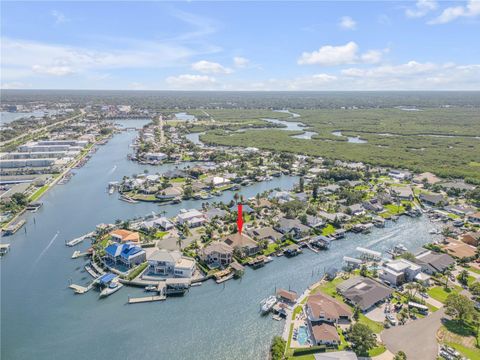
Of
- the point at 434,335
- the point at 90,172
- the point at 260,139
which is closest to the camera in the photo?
the point at 434,335

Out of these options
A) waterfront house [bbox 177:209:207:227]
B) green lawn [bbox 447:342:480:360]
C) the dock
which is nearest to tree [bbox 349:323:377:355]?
green lawn [bbox 447:342:480:360]

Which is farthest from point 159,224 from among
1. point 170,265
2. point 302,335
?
point 302,335

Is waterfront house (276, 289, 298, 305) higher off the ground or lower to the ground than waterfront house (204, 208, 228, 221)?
lower

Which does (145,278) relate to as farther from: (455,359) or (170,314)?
(455,359)

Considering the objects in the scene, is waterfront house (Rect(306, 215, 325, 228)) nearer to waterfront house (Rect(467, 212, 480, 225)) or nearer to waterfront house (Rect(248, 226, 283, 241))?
waterfront house (Rect(248, 226, 283, 241))

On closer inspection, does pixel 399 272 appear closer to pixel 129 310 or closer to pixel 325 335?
pixel 325 335

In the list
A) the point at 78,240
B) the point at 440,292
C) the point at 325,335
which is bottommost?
the point at 440,292

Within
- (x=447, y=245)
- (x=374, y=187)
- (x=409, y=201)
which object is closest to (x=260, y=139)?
(x=374, y=187)
